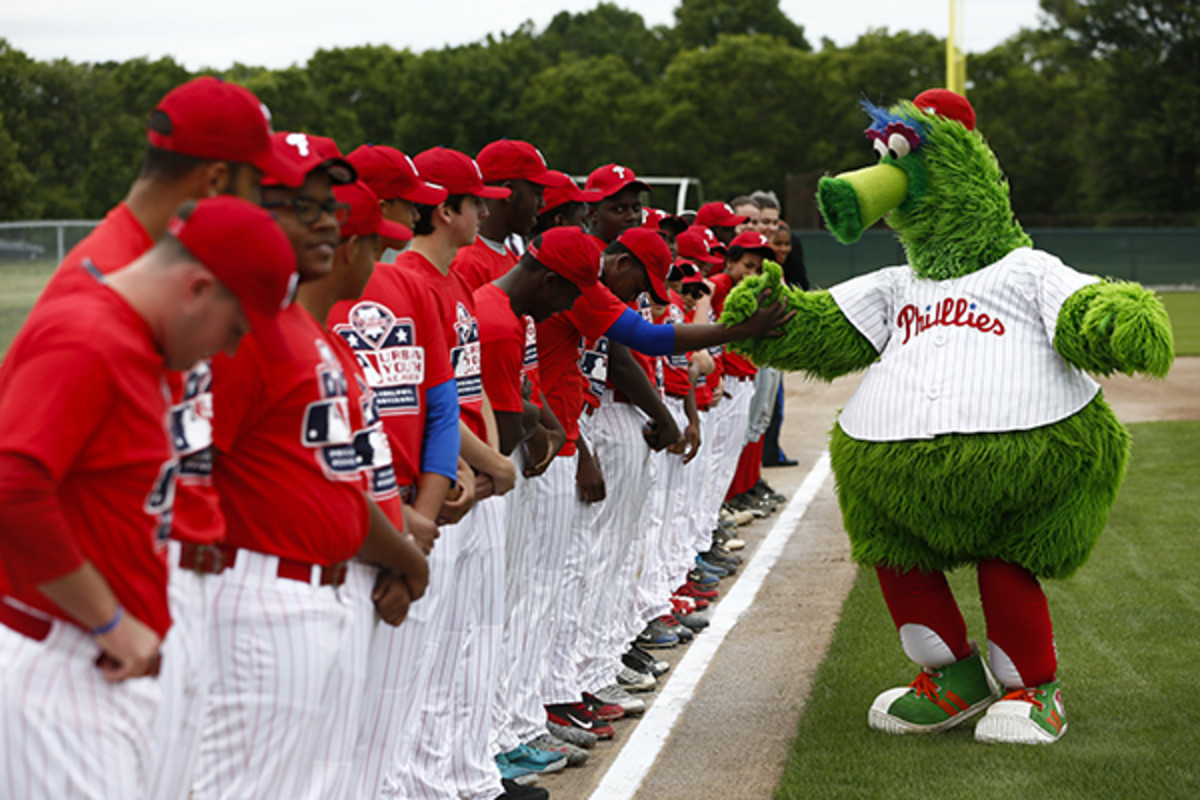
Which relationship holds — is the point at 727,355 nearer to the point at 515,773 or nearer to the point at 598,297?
the point at 598,297

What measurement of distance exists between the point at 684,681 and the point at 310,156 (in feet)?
12.7

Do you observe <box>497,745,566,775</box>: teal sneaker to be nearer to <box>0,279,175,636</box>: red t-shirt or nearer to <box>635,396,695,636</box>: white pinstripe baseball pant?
<box>635,396,695,636</box>: white pinstripe baseball pant

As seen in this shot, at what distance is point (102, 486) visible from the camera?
222 centimetres

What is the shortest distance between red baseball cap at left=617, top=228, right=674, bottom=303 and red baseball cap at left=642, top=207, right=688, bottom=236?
1365 millimetres

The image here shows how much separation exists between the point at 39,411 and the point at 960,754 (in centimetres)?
397

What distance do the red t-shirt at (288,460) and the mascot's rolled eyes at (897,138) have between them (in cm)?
337

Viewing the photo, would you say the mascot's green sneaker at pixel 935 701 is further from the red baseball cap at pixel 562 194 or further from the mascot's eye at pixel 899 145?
the red baseball cap at pixel 562 194

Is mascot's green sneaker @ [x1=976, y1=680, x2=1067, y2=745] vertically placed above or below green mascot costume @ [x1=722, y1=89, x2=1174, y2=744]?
below

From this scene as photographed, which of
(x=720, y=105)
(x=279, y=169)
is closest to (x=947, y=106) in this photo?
(x=279, y=169)

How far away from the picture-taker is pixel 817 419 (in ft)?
50.8

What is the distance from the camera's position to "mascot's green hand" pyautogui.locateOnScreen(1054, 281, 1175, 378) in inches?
186

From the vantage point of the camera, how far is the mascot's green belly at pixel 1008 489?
500 centimetres

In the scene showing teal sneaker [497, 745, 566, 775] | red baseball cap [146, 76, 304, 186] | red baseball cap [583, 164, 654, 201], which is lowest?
teal sneaker [497, 745, 566, 775]

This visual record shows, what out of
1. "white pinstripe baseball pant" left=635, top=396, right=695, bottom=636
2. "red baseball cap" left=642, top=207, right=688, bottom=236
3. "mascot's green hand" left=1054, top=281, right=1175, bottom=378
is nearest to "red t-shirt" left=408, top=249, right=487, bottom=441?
"mascot's green hand" left=1054, top=281, right=1175, bottom=378
